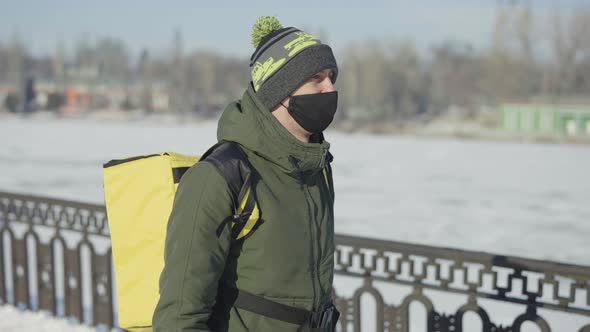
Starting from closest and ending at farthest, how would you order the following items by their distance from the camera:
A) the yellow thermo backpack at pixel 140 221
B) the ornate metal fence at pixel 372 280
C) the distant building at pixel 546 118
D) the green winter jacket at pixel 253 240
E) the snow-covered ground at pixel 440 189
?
the green winter jacket at pixel 253 240 → the yellow thermo backpack at pixel 140 221 → the ornate metal fence at pixel 372 280 → the snow-covered ground at pixel 440 189 → the distant building at pixel 546 118

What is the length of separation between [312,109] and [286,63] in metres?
0.15

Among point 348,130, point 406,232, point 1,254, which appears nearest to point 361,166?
point 406,232

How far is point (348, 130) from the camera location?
53875 mm

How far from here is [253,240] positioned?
1.65 metres

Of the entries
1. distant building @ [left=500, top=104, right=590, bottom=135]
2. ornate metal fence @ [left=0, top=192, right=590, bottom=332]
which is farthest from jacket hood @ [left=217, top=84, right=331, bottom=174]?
distant building @ [left=500, top=104, right=590, bottom=135]

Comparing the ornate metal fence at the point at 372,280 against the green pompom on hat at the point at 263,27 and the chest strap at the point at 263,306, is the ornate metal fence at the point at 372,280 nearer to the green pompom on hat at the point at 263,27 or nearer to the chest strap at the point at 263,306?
the chest strap at the point at 263,306

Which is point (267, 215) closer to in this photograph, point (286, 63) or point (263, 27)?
point (286, 63)

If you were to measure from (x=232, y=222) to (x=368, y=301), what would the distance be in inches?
184

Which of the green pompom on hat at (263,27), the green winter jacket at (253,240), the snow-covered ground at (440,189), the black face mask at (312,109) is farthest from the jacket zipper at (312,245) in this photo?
the snow-covered ground at (440,189)

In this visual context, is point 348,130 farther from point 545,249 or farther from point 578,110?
point 545,249

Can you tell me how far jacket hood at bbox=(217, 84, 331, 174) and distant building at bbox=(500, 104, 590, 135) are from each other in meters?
47.8

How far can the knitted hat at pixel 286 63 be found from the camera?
5.64 feet

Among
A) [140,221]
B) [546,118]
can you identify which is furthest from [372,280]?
[546,118]

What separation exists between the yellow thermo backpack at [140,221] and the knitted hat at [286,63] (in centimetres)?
33
